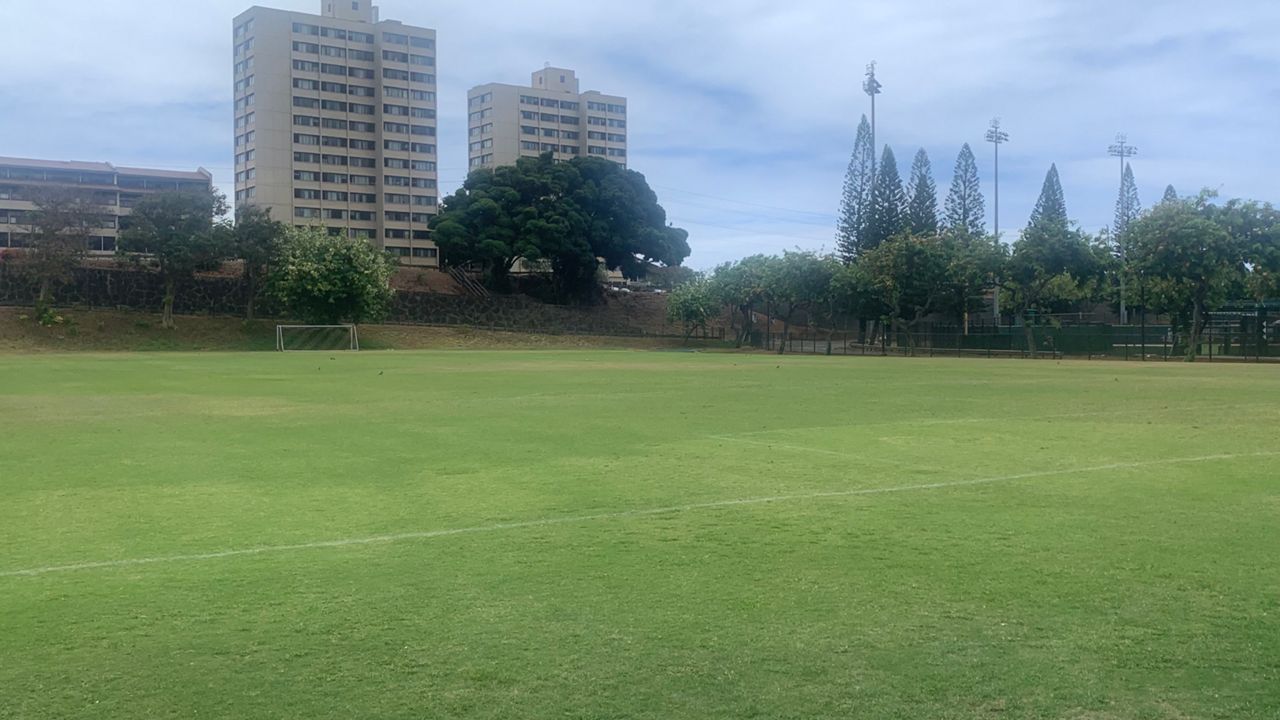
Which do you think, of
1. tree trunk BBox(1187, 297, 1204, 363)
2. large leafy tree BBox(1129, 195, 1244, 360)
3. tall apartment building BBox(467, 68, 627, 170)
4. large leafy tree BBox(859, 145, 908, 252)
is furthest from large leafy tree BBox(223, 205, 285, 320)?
tall apartment building BBox(467, 68, 627, 170)

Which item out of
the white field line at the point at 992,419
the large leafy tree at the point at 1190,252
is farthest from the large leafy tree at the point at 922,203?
the white field line at the point at 992,419

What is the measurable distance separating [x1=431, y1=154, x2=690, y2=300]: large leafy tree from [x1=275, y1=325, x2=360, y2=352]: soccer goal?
1992 cm

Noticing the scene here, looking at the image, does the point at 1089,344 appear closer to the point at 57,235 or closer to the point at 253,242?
the point at 253,242

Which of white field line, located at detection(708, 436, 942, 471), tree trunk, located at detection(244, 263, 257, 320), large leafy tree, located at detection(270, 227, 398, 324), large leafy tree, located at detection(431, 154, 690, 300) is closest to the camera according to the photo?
white field line, located at detection(708, 436, 942, 471)

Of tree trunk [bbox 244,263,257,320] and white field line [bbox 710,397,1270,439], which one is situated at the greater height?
tree trunk [bbox 244,263,257,320]

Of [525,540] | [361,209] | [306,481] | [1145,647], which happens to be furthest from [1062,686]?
[361,209]

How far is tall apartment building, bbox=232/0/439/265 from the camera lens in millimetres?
98938

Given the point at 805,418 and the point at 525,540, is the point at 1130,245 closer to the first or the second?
the point at 805,418

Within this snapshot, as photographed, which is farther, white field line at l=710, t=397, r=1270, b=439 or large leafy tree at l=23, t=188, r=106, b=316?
large leafy tree at l=23, t=188, r=106, b=316

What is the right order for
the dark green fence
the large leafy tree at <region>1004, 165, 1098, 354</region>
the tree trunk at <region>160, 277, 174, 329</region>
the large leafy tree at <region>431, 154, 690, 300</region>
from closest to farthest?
the dark green fence < the large leafy tree at <region>1004, 165, 1098, 354</region> < the tree trunk at <region>160, 277, 174, 329</region> < the large leafy tree at <region>431, 154, 690, 300</region>

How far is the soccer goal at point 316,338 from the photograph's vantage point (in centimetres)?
6512

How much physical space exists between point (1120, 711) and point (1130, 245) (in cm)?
5297

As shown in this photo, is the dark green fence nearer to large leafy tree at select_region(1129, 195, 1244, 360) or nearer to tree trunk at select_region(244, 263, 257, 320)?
large leafy tree at select_region(1129, 195, 1244, 360)

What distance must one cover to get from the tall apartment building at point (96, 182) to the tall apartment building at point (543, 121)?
103 ft
